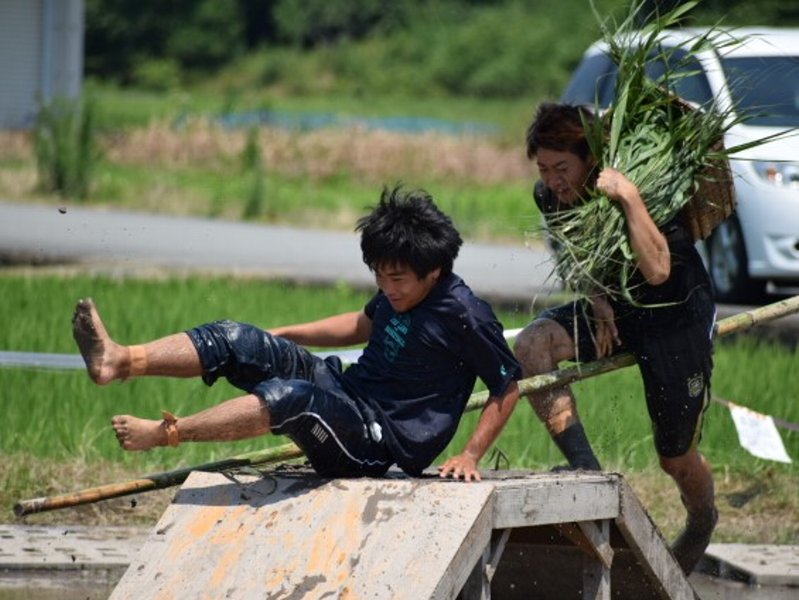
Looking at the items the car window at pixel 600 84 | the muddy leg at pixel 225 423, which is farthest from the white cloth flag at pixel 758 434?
the car window at pixel 600 84

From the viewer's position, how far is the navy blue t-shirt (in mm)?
6355

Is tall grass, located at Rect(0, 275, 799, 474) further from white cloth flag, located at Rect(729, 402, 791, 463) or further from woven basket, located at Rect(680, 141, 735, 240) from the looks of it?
woven basket, located at Rect(680, 141, 735, 240)

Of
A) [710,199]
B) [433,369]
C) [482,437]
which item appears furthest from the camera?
[710,199]

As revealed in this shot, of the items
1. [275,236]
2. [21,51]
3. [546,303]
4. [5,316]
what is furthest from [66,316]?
[21,51]

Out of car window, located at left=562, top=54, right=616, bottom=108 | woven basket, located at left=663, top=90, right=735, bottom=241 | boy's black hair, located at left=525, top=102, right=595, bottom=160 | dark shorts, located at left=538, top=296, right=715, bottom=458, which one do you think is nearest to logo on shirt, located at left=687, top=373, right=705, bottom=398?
dark shorts, located at left=538, top=296, right=715, bottom=458

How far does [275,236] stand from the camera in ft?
66.0

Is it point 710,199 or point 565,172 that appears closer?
point 565,172

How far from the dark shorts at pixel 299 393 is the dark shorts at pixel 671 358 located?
40.5 inches

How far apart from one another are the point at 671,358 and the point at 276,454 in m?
1.45

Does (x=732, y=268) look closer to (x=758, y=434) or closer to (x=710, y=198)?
(x=758, y=434)

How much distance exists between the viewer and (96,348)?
6.01 metres

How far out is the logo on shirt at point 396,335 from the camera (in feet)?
21.1

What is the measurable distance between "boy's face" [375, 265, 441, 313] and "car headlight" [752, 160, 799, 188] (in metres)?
7.67

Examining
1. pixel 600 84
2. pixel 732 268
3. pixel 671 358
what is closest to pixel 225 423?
pixel 671 358
